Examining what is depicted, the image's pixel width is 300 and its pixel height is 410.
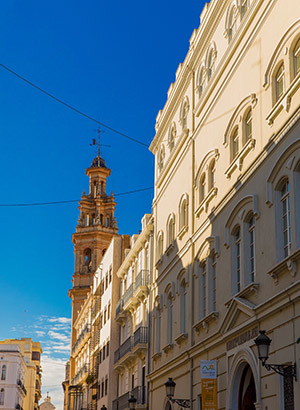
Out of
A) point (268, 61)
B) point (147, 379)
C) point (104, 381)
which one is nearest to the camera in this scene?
point (268, 61)

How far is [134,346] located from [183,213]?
31.1ft

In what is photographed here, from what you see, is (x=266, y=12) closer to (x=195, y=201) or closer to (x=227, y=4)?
(x=227, y=4)

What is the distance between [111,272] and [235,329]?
91.9 feet

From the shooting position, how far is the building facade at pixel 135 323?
3372cm

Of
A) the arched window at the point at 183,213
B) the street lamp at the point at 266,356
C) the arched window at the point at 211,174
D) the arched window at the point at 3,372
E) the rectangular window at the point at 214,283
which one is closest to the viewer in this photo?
the street lamp at the point at 266,356

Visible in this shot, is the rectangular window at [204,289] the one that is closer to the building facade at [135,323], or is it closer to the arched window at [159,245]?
the arched window at [159,245]

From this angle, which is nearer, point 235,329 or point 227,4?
point 235,329

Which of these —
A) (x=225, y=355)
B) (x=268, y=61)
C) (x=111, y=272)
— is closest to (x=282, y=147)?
(x=268, y=61)

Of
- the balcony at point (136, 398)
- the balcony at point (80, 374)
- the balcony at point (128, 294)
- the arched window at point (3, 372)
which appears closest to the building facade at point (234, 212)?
the balcony at point (136, 398)

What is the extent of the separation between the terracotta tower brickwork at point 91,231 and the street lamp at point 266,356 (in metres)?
63.1

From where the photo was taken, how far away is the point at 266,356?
15.0 m

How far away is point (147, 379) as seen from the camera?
103 feet

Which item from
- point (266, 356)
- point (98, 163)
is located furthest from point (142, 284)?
point (98, 163)

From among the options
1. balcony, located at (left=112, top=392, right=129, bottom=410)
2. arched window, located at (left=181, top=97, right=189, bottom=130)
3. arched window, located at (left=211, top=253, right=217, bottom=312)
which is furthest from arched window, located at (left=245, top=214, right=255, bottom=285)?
balcony, located at (left=112, top=392, right=129, bottom=410)
